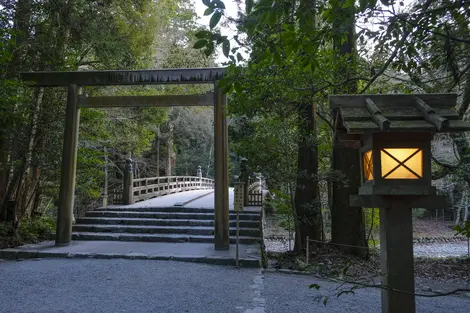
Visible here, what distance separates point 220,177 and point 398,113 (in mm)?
4862

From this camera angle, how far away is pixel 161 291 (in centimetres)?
477

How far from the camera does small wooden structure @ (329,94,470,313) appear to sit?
7.96ft

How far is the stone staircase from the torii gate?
1.07 m

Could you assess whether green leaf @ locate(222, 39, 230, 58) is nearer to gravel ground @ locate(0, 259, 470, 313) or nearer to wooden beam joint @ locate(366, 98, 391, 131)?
wooden beam joint @ locate(366, 98, 391, 131)

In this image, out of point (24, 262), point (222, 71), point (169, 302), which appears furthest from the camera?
point (222, 71)

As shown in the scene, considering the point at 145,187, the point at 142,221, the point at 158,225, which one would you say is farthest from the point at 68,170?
the point at 145,187

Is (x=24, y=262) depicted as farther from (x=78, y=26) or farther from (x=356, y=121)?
(x=356, y=121)

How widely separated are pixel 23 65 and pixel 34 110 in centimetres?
108

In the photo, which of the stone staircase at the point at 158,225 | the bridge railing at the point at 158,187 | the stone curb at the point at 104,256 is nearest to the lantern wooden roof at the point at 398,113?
the stone curb at the point at 104,256

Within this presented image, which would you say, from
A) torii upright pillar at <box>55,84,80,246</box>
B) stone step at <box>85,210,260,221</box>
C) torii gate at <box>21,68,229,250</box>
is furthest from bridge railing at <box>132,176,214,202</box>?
torii gate at <box>21,68,229,250</box>

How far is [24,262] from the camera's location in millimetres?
6434

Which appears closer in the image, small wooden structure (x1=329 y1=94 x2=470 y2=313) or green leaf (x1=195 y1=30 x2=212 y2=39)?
green leaf (x1=195 y1=30 x2=212 y2=39)

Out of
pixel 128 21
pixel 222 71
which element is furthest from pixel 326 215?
pixel 128 21

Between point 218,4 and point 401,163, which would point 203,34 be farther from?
point 401,163
